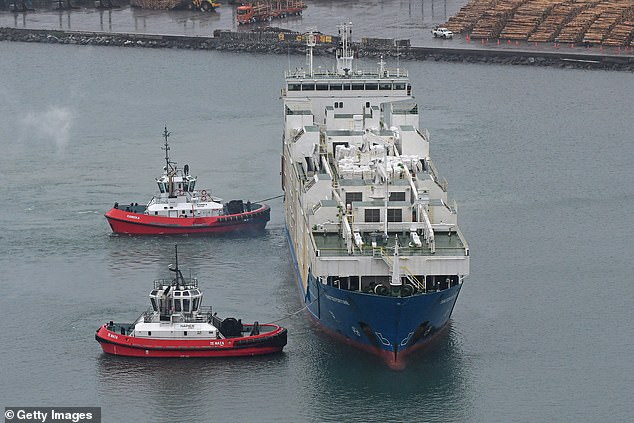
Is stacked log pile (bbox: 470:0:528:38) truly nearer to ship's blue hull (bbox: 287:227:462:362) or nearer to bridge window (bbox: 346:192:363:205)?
bridge window (bbox: 346:192:363:205)

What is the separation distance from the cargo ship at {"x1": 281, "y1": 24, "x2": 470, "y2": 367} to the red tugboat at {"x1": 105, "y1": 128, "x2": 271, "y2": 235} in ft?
12.5

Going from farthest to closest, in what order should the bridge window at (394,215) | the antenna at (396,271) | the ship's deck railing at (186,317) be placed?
the bridge window at (394,215)
the ship's deck railing at (186,317)
the antenna at (396,271)

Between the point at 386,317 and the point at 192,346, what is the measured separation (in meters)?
8.13

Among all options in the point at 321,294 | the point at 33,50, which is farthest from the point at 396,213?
the point at 33,50

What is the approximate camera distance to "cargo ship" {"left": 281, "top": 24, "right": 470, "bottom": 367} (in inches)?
2815

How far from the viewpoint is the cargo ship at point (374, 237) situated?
71.5m

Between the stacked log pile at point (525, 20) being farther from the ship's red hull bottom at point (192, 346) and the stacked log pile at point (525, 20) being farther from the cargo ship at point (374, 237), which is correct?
the ship's red hull bottom at point (192, 346)

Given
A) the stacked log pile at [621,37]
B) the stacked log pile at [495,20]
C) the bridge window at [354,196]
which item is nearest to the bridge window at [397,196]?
the bridge window at [354,196]

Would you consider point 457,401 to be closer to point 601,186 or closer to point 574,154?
point 601,186

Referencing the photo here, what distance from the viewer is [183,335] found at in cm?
7212

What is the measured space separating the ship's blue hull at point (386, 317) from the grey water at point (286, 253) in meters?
0.81

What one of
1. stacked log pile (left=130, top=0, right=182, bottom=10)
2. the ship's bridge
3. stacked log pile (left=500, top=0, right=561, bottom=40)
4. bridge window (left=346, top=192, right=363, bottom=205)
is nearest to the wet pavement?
stacked log pile (left=130, top=0, right=182, bottom=10)

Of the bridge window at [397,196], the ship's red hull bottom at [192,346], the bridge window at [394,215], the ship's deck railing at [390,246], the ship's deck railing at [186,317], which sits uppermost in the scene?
the bridge window at [397,196]

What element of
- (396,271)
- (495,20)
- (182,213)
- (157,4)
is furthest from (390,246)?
(157,4)
